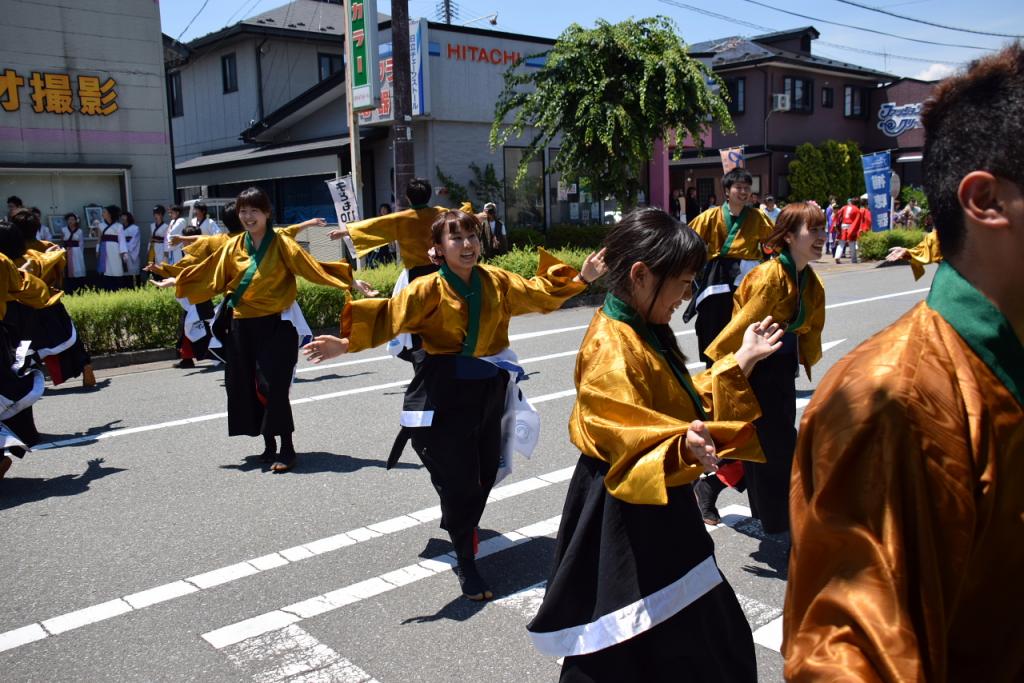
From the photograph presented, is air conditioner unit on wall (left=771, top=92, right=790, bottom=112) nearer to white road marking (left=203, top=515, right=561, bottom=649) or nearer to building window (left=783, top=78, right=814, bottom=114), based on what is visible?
building window (left=783, top=78, right=814, bottom=114)

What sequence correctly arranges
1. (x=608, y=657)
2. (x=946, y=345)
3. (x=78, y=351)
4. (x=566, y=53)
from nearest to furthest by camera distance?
(x=946, y=345)
(x=608, y=657)
(x=78, y=351)
(x=566, y=53)

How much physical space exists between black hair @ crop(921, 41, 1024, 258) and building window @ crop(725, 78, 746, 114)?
3360 cm

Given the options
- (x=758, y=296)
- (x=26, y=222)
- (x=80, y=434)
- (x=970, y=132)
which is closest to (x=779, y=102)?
(x=26, y=222)

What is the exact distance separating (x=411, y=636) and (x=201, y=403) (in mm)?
5454

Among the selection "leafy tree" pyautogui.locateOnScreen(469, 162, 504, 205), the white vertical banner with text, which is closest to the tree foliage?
"leafy tree" pyautogui.locateOnScreen(469, 162, 504, 205)

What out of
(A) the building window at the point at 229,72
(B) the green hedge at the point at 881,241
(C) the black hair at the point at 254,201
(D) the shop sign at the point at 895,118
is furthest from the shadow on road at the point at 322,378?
(D) the shop sign at the point at 895,118

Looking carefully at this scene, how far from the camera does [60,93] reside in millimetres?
17562

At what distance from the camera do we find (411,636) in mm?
3861

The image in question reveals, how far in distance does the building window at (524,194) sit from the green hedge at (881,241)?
821 centimetres

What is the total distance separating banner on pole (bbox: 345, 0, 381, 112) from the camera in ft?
48.9

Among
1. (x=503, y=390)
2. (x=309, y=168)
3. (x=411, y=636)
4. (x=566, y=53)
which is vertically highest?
(x=566, y=53)

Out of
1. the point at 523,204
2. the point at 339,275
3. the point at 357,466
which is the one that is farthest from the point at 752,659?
the point at 523,204

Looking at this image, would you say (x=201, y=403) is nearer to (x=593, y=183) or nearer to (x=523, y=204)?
(x=593, y=183)

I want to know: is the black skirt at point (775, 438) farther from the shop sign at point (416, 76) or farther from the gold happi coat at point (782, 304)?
the shop sign at point (416, 76)
